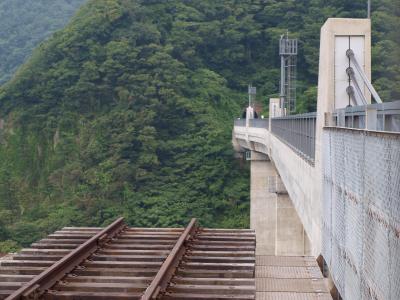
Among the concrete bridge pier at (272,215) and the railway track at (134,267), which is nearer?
the railway track at (134,267)

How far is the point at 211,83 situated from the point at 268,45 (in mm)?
10110

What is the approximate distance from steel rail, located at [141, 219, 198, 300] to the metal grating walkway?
102 centimetres

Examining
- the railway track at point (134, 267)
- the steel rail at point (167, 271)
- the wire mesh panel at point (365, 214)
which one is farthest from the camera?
the railway track at point (134, 267)

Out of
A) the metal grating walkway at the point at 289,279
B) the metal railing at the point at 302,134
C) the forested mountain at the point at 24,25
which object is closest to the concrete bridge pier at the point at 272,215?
the metal railing at the point at 302,134

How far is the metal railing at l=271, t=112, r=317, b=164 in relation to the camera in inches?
516

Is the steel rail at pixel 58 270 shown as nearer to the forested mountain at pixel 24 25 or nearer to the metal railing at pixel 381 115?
the metal railing at pixel 381 115

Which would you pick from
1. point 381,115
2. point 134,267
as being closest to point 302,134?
point 134,267

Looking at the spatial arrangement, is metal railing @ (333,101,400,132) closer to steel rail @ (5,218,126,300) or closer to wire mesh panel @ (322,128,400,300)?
wire mesh panel @ (322,128,400,300)

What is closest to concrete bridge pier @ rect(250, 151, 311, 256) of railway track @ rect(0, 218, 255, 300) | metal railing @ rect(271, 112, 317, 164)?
metal railing @ rect(271, 112, 317, 164)

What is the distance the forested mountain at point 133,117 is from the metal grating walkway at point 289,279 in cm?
2881

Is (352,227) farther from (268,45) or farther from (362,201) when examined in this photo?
(268,45)

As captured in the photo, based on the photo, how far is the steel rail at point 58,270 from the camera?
20.0 ft

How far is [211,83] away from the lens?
55594 millimetres

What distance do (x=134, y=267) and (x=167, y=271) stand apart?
2.79 feet
